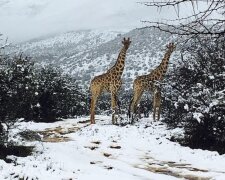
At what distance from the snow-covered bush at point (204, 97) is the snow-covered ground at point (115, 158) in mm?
747

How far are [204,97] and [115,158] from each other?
3306mm

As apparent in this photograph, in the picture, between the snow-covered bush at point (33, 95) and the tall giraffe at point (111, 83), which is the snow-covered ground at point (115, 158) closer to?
the snow-covered bush at point (33, 95)

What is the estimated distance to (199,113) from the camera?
13.4 meters

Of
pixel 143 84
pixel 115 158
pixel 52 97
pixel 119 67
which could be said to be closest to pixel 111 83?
pixel 119 67

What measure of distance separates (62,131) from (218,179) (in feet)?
30.7

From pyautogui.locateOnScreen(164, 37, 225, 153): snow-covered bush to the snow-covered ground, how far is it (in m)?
0.75

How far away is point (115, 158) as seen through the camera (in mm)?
12328

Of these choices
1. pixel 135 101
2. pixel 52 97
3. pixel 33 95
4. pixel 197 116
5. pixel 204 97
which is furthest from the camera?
pixel 52 97

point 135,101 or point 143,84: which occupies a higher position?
point 143,84

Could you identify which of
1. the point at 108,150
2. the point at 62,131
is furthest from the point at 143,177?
the point at 62,131

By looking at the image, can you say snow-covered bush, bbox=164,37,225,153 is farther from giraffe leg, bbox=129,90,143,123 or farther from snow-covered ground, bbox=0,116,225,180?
giraffe leg, bbox=129,90,143,123

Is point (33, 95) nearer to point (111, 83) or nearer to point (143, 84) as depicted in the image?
point (111, 83)

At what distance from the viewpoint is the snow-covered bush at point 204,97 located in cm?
1348

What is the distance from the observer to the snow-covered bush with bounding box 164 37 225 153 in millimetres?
13477
